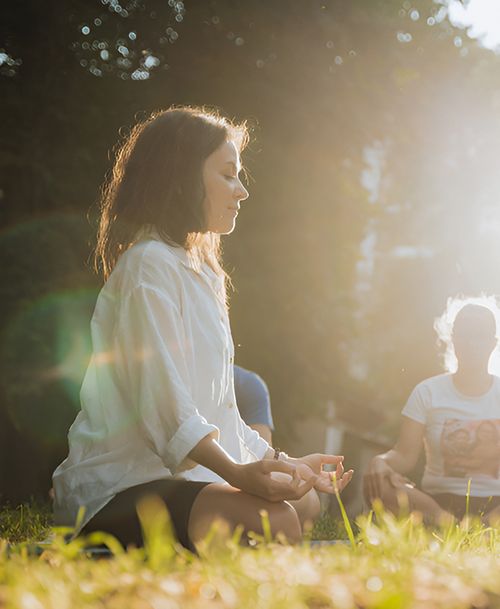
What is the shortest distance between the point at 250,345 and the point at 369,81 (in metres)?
3.27

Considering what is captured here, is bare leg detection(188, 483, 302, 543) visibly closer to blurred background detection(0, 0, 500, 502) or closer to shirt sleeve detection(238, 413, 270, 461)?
shirt sleeve detection(238, 413, 270, 461)

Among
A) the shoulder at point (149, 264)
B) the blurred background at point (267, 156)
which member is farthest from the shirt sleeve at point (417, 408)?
the blurred background at point (267, 156)

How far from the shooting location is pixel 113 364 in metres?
2.75

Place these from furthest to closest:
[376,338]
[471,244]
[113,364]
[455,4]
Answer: [471,244], [376,338], [455,4], [113,364]

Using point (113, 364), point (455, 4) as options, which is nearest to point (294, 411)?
point (455, 4)

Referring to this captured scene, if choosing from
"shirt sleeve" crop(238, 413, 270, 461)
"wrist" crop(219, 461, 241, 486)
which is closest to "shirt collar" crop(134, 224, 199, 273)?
"shirt sleeve" crop(238, 413, 270, 461)

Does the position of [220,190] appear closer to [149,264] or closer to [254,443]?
[149,264]

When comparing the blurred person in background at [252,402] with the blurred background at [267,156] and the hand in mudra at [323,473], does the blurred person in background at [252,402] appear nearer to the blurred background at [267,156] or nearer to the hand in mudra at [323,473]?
the hand in mudra at [323,473]

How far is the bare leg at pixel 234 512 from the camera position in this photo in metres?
2.39

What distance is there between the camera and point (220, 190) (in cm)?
313

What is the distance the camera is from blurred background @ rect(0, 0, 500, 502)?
28.9 ft

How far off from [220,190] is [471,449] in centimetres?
279

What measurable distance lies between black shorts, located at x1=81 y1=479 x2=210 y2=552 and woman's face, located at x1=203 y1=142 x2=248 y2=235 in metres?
0.98

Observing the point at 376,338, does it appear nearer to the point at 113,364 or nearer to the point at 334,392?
the point at 334,392
